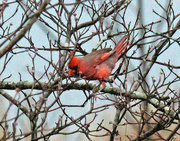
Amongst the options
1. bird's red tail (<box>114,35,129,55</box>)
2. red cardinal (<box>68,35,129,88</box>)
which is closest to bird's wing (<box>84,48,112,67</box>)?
red cardinal (<box>68,35,129,88</box>)

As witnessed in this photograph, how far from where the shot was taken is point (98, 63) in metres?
6.05

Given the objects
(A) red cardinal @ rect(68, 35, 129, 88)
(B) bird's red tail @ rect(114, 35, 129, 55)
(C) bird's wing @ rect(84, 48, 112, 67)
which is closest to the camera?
(A) red cardinal @ rect(68, 35, 129, 88)

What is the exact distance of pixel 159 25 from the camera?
5273 mm

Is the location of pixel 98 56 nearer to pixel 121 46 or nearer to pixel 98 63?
pixel 98 63

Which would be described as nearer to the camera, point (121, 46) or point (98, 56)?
point (98, 56)

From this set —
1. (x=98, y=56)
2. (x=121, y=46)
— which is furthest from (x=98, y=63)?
(x=121, y=46)

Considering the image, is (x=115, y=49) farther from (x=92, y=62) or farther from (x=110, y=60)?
(x=92, y=62)

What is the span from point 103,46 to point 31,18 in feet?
10.3

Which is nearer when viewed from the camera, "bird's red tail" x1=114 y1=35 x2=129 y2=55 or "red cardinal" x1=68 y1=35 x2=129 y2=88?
"red cardinal" x1=68 y1=35 x2=129 y2=88

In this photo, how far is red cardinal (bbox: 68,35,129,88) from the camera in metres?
5.41

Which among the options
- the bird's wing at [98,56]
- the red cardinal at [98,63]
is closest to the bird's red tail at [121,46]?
the red cardinal at [98,63]

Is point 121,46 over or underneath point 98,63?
over

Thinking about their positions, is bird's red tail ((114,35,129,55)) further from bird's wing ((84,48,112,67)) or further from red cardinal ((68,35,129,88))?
bird's wing ((84,48,112,67))

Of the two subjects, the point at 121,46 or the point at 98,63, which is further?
the point at 121,46
